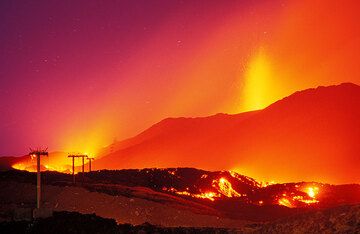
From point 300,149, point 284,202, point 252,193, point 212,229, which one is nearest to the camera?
point 212,229

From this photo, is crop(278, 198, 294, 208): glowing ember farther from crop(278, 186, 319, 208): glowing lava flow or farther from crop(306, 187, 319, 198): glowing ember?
crop(306, 187, 319, 198): glowing ember

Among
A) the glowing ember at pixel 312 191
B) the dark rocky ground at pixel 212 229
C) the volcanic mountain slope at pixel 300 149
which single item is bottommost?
the dark rocky ground at pixel 212 229

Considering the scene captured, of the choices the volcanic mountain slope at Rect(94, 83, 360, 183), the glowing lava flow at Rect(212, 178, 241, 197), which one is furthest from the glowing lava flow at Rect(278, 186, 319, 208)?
the volcanic mountain slope at Rect(94, 83, 360, 183)

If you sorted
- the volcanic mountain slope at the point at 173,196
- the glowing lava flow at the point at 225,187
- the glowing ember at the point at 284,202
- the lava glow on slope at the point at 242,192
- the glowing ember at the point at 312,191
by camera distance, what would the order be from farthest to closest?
the glowing ember at the point at 312,191, the glowing lava flow at the point at 225,187, the lava glow on slope at the point at 242,192, the glowing ember at the point at 284,202, the volcanic mountain slope at the point at 173,196

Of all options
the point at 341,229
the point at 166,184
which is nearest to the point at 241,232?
the point at 341,229

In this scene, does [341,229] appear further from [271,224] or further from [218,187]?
[218,187]

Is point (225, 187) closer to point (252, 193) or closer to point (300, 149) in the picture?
point (252, 193)

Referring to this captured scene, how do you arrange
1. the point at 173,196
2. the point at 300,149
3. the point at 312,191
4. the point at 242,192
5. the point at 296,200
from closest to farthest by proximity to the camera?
the point at 173,196
the point at 296,200
the point at 242,192
the point at 312,191
the point at 300,149

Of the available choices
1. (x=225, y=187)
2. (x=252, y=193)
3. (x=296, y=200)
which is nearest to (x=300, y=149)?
(x=252, y=193)

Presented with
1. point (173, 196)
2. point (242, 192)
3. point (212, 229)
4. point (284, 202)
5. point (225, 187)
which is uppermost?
point (225, 187)

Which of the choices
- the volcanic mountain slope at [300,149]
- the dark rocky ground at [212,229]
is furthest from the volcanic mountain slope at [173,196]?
the volcanic mountain slope at [300,149]

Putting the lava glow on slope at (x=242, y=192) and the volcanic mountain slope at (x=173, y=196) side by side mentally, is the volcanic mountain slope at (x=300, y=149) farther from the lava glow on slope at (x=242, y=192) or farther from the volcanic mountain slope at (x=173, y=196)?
the lava glow on slope at (x=242, y=192)

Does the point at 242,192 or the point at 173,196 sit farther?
the point at 242,192

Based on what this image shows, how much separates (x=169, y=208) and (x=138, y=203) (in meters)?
3.31
